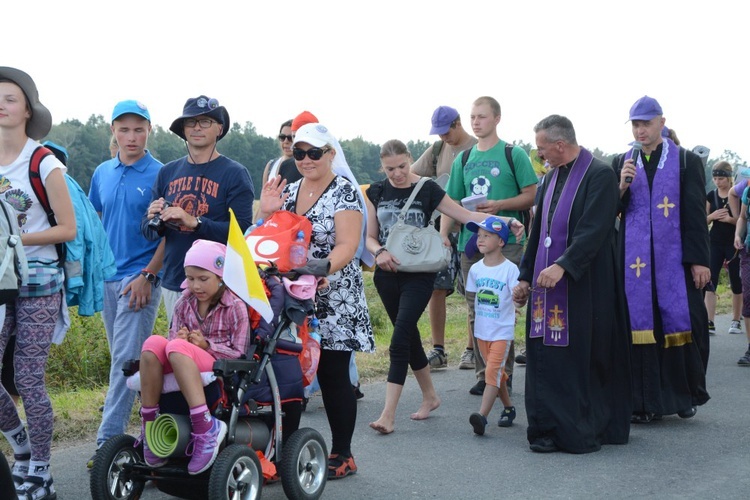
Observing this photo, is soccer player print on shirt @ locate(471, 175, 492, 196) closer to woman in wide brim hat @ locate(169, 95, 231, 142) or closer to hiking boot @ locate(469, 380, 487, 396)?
hiking boot @ locate(469, 380, 487, 396)

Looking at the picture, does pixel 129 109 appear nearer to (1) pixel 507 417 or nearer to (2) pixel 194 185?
(2) pixel 194 185

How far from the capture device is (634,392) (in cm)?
727

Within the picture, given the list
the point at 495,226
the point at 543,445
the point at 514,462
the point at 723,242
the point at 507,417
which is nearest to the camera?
the point at 514,462

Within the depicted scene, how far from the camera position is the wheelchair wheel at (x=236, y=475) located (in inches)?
174

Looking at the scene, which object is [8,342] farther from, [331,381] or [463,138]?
[463,138]

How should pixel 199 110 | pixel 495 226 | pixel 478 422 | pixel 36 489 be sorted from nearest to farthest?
pixel 36 489
pixel 199 110
pixel 478 422
pixel 495 226

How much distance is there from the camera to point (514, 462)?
6.12 m

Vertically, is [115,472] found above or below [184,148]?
below

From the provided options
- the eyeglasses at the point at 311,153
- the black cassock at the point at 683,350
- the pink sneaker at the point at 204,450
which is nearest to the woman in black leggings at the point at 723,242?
the black cassock at the point at 683,350

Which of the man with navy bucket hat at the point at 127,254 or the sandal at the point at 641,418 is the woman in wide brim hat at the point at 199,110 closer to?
the man with navy bucket hat at the point at 127,254

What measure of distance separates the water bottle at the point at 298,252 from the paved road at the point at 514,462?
130 cm

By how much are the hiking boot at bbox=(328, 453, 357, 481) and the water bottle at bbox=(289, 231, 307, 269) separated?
4.03 ft

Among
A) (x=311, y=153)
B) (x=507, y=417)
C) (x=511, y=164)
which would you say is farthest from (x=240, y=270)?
(x=511, y=164)

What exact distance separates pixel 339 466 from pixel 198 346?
56.0 inches
